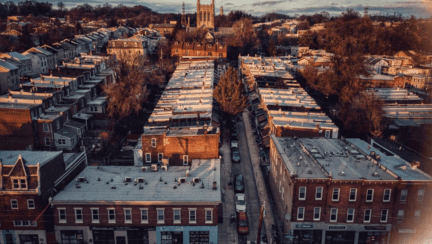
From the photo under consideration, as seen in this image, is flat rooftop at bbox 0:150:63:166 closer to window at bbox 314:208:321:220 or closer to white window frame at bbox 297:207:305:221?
white window frame at bbox 297:207:305:221

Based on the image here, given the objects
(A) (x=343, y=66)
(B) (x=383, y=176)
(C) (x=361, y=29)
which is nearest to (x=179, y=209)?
(B) (x=383, y=176)

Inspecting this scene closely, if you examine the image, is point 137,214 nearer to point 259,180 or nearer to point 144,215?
point 144,215

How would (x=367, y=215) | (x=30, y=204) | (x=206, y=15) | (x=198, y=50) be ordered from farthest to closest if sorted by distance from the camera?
(x=206, y=15) < (x=198, y=50) < (x=367, y=215) < (x=30, y=204)

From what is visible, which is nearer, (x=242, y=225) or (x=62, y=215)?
(x=62, y=215)

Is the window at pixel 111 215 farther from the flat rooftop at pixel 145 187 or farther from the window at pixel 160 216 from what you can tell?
the window at pixel 160 216

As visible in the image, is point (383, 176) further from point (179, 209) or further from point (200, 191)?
point (179, 209)

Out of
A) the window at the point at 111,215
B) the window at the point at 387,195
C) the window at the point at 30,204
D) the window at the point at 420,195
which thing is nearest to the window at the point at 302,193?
the window at the point at 387,195

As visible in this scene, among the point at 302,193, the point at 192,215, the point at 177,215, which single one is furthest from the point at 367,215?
the point at 177,215
